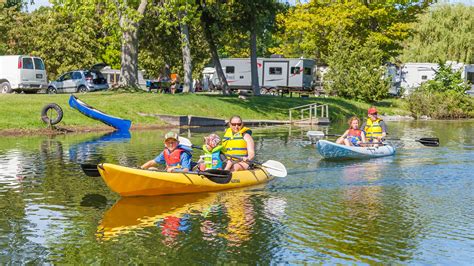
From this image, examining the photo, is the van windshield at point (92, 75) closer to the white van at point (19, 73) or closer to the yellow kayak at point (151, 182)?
the white van at point (19, 73)

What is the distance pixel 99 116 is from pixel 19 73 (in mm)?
10653

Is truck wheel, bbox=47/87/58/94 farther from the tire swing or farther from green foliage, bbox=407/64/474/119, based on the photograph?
green foliage, bbox=407/64/474/119

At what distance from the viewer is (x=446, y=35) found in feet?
227

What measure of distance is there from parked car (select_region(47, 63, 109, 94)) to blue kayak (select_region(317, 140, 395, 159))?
28.4 meters

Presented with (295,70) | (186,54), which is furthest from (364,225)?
(295,70)

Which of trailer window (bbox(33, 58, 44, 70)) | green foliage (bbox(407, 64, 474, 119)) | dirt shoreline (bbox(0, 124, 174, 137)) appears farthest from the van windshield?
green foliage (bbox(407, 64, 474, 119))

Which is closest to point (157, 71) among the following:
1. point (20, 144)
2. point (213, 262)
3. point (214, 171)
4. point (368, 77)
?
point (368, 77)

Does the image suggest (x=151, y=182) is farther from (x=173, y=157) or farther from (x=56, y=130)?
(x=56, y=130)

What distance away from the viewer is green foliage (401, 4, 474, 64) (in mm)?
69250

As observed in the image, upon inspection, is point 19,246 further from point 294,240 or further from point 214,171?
point 214,171

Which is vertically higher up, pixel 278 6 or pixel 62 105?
pixel 278 6

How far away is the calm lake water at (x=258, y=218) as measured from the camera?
10.7m

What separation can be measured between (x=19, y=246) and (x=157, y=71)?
211 feet

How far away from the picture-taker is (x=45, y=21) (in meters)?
65.8
